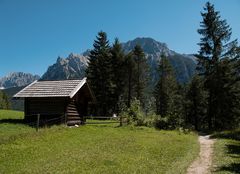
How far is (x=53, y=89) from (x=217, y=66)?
24.3m

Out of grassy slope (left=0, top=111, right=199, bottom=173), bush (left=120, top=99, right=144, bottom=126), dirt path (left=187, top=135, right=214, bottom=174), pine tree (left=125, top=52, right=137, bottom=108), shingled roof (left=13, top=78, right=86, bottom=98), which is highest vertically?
pine tree (left=125, top=52, right=137, bottom=108)

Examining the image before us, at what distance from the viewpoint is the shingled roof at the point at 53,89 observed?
108ft

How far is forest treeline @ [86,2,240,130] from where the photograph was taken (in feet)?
147

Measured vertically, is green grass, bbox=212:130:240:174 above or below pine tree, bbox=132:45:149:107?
below

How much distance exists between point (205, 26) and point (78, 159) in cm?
3783

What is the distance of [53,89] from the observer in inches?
1345

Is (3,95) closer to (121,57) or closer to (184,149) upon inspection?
(121,57)

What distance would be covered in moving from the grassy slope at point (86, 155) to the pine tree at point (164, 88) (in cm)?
4368

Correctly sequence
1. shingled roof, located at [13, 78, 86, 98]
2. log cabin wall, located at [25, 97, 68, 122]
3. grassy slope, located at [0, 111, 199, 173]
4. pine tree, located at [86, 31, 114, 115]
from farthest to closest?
1. pine tree, located at [86, 31, 114, 115]
2. log cabin wall, located at [25, 97, 68, 122]
3. shingled roof, located at [13, 78, 86, 98]
4. grassy slope, located at [0, 111, 199, 173]

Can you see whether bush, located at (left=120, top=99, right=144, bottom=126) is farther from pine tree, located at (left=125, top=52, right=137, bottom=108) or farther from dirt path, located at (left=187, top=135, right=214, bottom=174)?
A: pine tree, located at (left=125, top=52, right=137, bottom=108)

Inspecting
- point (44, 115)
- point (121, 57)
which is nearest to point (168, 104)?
point (121, 57)

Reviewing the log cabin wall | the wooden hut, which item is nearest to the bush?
the wooden hut

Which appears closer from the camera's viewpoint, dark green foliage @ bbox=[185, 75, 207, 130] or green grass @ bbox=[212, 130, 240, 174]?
green grass @ bbox=[212, 130, 240, 174]

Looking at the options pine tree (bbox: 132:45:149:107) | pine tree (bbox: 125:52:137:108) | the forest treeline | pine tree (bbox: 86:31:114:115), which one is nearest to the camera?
the forest treeline
